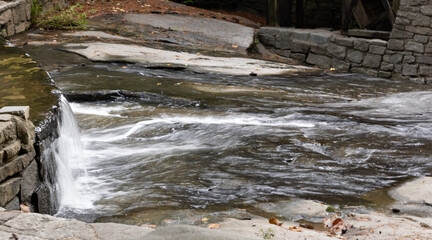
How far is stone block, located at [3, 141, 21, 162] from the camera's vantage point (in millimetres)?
3637

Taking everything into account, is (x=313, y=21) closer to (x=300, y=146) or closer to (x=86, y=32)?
(x=86, y=32)

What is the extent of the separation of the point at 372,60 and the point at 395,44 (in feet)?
1.85

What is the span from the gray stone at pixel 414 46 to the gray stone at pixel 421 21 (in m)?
0.38

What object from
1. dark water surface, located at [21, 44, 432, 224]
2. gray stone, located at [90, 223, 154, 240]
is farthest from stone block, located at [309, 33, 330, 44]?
gray stone, located at [90, 223, 154, 240]

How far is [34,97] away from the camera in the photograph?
526 cm

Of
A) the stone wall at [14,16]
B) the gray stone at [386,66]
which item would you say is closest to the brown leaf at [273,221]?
the stone wall at [14,16]

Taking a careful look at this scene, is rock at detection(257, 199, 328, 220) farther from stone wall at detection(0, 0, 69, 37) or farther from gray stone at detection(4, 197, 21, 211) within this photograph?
stone wall at detection(0, 0, 69, 37)

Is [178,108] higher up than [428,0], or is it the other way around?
[428,0]

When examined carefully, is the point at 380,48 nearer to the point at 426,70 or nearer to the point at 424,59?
the point at 424,59

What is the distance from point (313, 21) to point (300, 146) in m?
8.84

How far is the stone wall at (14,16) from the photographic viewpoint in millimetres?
9617

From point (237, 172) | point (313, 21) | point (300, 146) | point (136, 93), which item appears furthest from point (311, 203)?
point (313, 21)

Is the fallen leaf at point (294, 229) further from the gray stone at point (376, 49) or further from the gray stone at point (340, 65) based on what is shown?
the gray stone at point (340, 65)

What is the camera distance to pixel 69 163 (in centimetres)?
526
